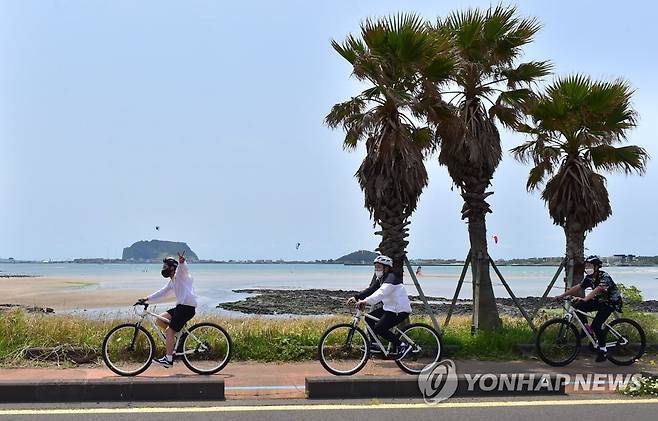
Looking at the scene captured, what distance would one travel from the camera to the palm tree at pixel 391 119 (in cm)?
1165

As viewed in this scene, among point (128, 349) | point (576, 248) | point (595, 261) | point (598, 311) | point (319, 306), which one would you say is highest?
point (576, 248)

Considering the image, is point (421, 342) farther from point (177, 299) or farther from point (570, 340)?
point (177, 299)

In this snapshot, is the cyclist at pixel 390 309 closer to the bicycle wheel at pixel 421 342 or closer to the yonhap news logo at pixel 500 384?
the bicycle wheel at pixel 421 342

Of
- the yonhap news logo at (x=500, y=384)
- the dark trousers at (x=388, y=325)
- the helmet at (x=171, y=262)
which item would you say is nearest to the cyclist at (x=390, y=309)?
the dark trousers at (x=388, y=325)

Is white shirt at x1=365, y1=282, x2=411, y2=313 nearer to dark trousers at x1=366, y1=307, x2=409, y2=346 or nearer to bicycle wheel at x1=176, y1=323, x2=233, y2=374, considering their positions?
dark trousers at x1=366, y1=307, x2=409, y2=346

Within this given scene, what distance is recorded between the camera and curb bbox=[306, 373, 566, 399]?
26.3ft

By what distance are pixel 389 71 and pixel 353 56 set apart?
77cm

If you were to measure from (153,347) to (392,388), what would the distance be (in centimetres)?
344

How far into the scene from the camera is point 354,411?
7305 mm

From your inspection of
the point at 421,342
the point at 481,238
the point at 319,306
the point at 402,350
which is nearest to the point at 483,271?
the point at 481,238

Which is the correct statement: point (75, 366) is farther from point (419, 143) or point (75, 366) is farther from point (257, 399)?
point (419, 143)

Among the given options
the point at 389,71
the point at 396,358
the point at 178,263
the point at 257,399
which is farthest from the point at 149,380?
the point at 389,71

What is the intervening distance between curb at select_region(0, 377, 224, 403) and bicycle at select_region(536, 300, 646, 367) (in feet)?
17.6

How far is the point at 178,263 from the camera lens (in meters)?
A: 9.38
